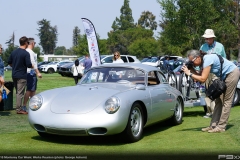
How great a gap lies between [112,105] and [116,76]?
1.51 m

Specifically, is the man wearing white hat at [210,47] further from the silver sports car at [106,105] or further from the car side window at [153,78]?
the silver sports car at [106,105]

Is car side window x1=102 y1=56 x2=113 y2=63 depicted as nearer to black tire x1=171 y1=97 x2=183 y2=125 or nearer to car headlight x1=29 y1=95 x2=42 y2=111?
black tire x1=171 y1=97 x2=183 y2=125

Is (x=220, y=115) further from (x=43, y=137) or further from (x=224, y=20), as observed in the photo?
(x=224, y=20)

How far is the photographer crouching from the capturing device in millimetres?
7438

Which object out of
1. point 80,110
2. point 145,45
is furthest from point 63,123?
point 145,45

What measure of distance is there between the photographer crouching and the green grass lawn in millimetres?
265

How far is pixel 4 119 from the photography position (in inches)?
380

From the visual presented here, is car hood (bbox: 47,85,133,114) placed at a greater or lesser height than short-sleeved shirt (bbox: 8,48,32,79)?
lesser

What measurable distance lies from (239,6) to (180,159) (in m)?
53.6

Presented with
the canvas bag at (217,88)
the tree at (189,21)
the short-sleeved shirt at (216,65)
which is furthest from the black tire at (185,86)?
the tree at (189,21)

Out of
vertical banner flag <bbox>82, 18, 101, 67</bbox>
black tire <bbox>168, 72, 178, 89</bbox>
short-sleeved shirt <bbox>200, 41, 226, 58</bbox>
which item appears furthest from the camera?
vertical banner flag <bbox>82, 18, 101, 67</bbox>

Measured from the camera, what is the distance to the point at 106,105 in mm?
6715

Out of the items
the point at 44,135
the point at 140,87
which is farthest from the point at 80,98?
the point at 140,87

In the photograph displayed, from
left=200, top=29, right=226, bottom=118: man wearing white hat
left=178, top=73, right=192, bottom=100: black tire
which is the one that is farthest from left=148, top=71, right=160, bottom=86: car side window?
left=178, top=73, right=192, bottom=100: black tire
